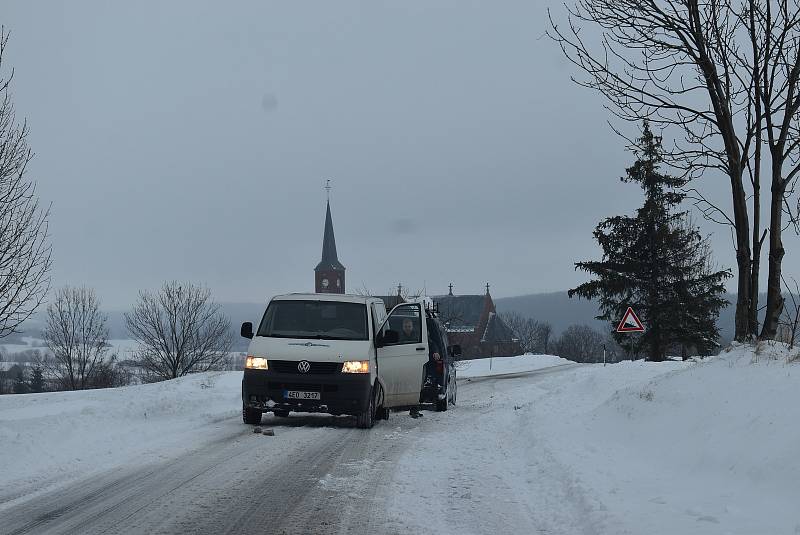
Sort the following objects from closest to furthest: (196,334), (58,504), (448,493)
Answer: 1. (58,504)
2. (448,493)
3. (196,334)

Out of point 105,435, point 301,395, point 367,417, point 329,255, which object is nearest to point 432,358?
point 367,417

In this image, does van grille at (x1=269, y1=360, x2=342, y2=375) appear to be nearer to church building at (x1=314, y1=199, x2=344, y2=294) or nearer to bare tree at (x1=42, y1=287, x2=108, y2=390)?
bare tree at (x1=42, y1=287, x2=108, y2=390)

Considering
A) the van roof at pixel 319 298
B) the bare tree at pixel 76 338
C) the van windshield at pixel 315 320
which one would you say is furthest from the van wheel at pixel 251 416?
the bare tree at pixel 76 338

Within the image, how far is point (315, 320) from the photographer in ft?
41.6

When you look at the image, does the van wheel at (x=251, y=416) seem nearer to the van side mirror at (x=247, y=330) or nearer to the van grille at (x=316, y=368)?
the van grille at (x=316, y=368)

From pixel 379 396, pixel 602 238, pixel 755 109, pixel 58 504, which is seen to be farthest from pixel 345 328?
pixel 602 238

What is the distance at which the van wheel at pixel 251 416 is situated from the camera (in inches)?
479

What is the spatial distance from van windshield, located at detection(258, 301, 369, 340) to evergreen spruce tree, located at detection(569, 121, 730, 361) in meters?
27.5

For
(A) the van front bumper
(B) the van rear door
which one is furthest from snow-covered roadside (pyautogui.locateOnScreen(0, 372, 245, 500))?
(B) the van rear door

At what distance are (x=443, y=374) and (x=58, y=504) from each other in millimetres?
10009

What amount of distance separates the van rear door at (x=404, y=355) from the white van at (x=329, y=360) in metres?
0.02

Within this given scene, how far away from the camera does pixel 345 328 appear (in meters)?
12.6

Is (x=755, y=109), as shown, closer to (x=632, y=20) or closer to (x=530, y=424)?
(x=632, y=20)

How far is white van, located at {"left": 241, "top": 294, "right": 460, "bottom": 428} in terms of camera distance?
461 inches
